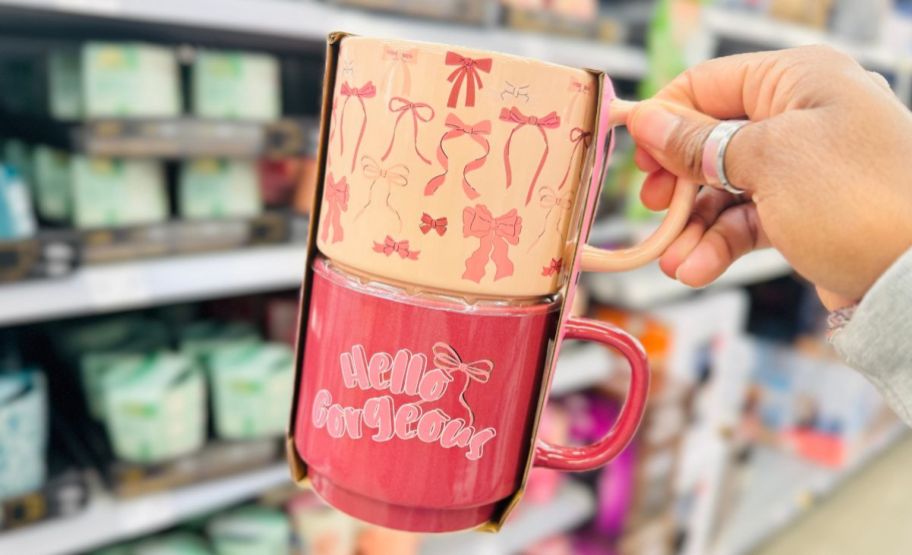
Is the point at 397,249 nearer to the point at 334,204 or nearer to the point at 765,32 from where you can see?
the point at 334,204

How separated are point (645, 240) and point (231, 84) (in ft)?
2.60

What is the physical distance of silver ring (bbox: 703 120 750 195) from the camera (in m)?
0.43

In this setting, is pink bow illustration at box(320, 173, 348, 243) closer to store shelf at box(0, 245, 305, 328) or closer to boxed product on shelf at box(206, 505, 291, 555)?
store shelf at box(0, 245, 305, 328)

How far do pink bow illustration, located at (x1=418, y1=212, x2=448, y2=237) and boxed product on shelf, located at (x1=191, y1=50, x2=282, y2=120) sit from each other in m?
0.74

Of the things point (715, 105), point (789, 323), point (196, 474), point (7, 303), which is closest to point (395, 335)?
point (715, 105)

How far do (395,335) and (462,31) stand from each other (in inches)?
33.9

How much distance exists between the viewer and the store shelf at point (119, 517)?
949 millimetres

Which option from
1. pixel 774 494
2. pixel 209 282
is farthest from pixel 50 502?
pixel 774 494

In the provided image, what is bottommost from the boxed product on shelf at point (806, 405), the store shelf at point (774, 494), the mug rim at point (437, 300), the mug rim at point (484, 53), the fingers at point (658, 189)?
the store shelf at point (774, 494)

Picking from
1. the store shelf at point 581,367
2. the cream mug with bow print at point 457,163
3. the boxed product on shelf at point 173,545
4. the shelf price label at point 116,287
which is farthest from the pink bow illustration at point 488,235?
the store shelf at point 581,367

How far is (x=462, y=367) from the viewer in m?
0.44

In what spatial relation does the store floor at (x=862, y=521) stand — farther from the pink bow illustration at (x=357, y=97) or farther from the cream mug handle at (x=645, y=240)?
the pink bow illustration at (x=357, y=97)

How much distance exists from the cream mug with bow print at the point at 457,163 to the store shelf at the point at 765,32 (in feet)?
3.66

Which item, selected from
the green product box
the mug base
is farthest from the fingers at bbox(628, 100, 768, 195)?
the green product box
